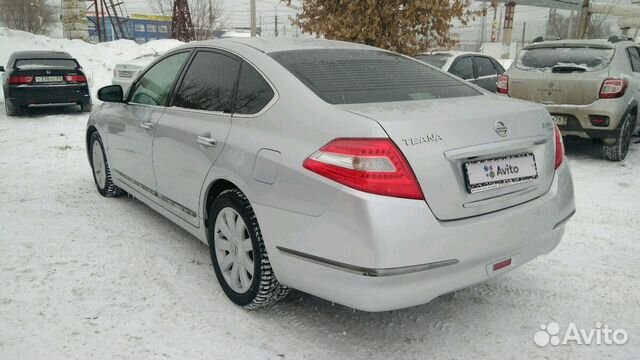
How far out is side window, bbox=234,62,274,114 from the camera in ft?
8.96

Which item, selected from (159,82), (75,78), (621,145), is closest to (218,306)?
(159,82)

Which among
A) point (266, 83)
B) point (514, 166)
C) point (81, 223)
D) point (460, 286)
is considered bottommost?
point (81, 223)

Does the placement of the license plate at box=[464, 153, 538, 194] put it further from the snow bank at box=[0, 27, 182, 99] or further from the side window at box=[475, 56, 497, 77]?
the snow bank at box=[0, 27, 182, 99]

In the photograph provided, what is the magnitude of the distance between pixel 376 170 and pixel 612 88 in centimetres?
547

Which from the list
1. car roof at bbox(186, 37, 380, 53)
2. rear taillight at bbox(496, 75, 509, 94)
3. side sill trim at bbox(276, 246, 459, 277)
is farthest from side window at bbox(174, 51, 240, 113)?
rear taillight at bbox(496, 75, 509, 94)

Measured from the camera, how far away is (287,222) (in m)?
2.38

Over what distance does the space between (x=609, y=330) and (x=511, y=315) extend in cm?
50

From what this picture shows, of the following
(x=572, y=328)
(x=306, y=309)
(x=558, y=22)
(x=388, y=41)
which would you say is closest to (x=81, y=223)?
(x=306, y=309)

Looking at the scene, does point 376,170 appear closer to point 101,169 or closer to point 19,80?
point 101,169

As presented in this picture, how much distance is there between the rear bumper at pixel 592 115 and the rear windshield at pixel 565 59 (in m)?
0.53

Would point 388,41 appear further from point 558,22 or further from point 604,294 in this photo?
point 558,22

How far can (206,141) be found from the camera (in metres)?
2.98

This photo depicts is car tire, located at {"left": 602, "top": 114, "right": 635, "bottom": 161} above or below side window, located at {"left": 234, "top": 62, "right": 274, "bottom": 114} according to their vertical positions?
below

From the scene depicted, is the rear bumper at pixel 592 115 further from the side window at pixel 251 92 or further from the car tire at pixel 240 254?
the car tire at pixel 240 254
